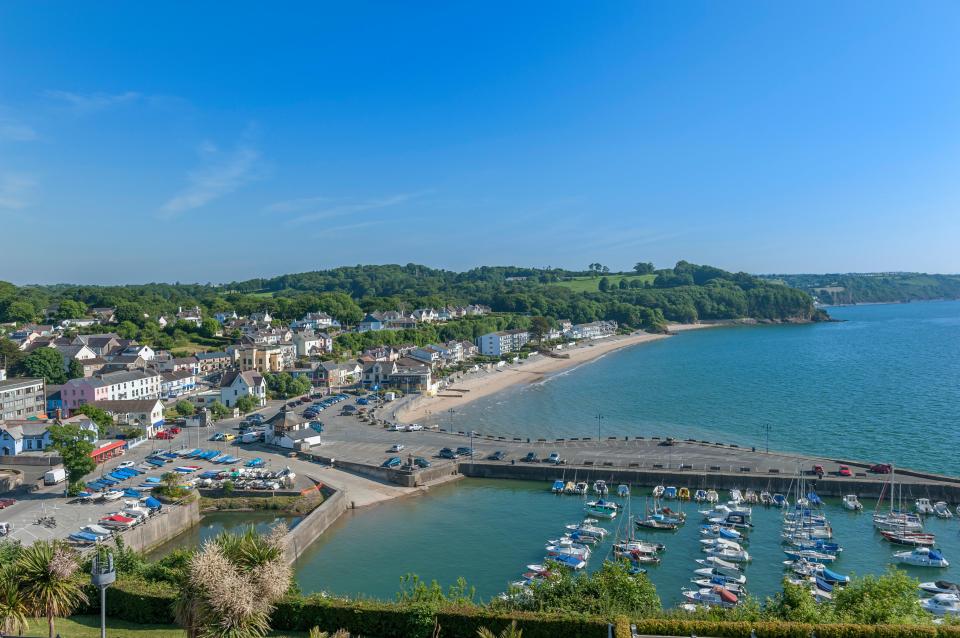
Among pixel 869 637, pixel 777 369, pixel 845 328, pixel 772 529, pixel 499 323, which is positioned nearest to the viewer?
pixel 869 637

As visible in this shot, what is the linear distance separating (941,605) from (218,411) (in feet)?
130

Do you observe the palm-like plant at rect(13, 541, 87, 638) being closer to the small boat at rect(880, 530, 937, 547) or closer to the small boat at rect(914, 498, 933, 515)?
the small boat at rect(880, 530, 937, 547)

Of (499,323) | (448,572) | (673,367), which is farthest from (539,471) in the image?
(499,323)

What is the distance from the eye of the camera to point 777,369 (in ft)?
221

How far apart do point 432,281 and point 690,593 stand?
147 metres

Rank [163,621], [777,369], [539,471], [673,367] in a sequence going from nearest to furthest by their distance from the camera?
[163,621]
[539,471]
[777,369]
[673,367]

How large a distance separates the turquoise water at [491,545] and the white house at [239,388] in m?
23.1

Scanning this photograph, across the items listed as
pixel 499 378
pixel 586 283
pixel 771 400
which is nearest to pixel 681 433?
pixel 771 400

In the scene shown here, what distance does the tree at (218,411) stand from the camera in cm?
4269

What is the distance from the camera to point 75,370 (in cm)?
5188

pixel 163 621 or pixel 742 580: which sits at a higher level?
pixel 163 621

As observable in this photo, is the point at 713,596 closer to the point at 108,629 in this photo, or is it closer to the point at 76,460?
the point at 108,629

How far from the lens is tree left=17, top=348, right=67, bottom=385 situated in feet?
162

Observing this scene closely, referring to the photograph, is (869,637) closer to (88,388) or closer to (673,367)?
(88,388)
